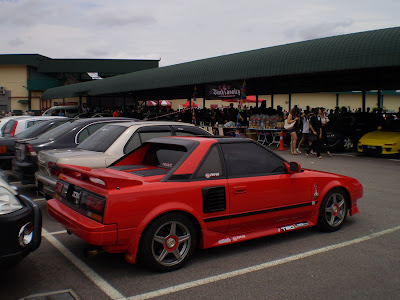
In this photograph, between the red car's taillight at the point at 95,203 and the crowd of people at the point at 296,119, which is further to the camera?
the crowd of people at the point at 296,119

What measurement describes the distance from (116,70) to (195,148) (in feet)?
165

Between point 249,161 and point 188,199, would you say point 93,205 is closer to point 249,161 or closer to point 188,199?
point 188,199

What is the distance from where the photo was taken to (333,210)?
223 inches

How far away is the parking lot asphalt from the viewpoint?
378 cm

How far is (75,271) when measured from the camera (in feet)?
14.1

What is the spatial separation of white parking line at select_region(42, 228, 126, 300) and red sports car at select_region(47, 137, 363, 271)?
1.21 feet

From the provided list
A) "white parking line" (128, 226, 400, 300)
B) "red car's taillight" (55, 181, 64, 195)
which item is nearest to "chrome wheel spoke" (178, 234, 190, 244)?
"white parking line" (128, 226, 400, 300)

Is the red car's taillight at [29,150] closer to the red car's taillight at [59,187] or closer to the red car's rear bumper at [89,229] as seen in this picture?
the red car's taillight at [59,187]

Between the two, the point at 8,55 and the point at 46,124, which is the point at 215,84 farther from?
the point at 8,55

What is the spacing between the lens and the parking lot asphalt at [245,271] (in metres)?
3.78

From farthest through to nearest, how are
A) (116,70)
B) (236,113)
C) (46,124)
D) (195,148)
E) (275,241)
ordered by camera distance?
1. (116,70)
2. (236,113)
3. (46,124)
4. (275,241)
5. (195,148)

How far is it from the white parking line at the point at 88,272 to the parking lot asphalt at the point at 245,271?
0.03 ft

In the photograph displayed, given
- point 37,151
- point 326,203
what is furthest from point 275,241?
point 37,151

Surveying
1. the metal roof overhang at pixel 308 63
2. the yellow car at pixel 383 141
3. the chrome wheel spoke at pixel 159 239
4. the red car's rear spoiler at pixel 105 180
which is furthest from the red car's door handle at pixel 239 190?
the yellow car at pixel 383 141
